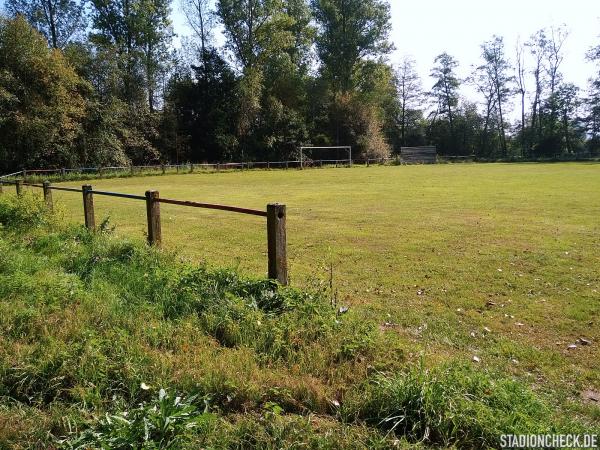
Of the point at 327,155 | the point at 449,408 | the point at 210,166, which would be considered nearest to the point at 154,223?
the point at 449,408

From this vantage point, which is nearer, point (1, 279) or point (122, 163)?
point (1, 279)

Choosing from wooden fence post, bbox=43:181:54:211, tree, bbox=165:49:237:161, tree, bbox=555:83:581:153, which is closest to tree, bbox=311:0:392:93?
tree, bbox=165:49:237:161

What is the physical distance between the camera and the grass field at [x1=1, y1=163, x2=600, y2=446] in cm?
409

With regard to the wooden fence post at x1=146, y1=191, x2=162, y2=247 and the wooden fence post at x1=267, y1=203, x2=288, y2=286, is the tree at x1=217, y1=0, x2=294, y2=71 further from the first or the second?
the wooden fence post at x1=267, y1=203, x2=288, y2=286

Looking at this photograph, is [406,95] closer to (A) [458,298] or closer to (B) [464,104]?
(B) [464,104]

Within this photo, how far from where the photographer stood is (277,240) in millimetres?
4699

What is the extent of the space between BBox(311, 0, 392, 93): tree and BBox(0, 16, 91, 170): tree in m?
31.6

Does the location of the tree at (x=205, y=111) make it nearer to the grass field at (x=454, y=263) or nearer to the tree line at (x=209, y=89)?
the tree line at (x=209, y=89)

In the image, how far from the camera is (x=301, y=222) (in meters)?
11.9

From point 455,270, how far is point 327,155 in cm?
4750

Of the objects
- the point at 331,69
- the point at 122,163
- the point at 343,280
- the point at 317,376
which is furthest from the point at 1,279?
the point at 331,69

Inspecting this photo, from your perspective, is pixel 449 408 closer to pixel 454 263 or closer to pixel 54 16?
pixel 454 263

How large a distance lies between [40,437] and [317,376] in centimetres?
185

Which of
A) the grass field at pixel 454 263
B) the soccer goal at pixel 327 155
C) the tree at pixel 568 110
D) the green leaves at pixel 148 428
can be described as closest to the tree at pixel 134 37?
the soccer goal at pixel 327 155
